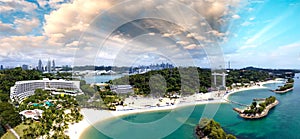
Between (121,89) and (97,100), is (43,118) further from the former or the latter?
(121,89)

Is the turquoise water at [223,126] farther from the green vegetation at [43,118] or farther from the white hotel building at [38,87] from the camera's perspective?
the white hotel building at [38,87]

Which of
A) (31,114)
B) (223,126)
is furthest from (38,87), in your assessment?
(223,126)

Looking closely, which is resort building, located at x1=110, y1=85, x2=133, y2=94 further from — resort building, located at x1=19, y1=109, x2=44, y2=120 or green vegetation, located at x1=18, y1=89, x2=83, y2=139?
resort building, located at x1=19, y1=109, x2=44, y2=120

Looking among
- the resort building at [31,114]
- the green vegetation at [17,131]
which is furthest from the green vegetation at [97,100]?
the green vegetation at [17,131]

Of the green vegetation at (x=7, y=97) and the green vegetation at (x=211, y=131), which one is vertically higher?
the green vegetation at (x=7, y=97)

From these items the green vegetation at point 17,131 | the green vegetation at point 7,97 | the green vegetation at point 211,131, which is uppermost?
the green vegetation at point 7,97
